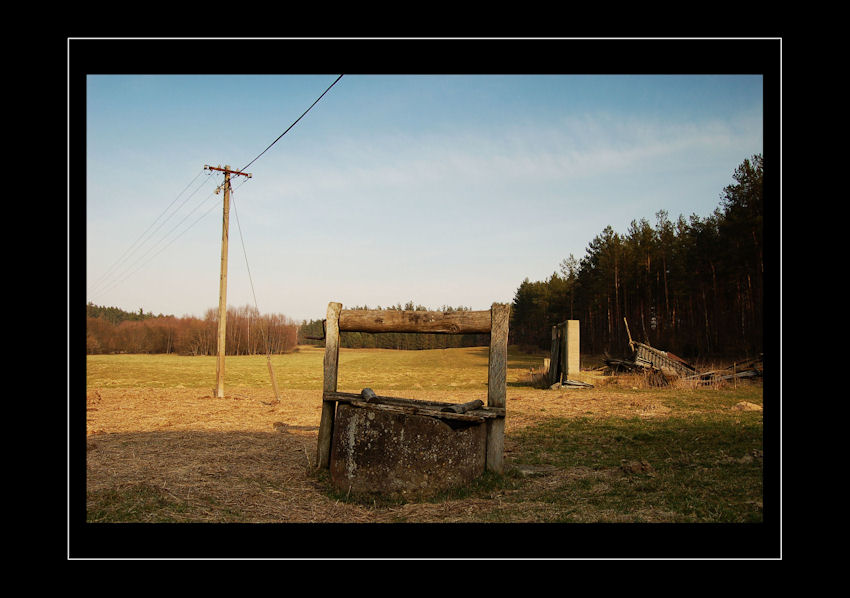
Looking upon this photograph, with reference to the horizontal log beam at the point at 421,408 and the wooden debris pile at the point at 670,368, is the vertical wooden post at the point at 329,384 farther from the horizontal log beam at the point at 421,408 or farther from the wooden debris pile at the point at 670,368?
the wooden debris pile at the point at 670,368

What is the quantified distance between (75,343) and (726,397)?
1757cm

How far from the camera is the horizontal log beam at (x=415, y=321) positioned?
21.2 ft

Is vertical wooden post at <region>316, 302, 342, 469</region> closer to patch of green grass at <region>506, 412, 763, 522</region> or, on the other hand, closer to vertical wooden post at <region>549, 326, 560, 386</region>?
patch of green grass at <region>506, 412, 763, 522</region>

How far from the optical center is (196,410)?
14820 mm

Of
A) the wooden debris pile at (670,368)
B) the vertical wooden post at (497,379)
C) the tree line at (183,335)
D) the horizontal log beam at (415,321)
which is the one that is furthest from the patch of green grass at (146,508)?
the tree line at (183,335)

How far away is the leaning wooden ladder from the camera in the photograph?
6.29 metres

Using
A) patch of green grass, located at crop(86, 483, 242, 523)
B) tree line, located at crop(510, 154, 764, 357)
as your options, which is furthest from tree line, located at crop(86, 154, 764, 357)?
patch of green grass, located at crop(86, 483, 242, 523)

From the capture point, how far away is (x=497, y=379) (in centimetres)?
632

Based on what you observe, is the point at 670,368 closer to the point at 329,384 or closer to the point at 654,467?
the point at 654,467

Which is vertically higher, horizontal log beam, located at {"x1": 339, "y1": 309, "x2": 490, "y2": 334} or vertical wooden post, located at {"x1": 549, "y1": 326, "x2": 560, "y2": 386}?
horizontal log beam, located at {"x1": 339, "y1": 309, "x2": 490, "y2": 334}

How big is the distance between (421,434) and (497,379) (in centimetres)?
124

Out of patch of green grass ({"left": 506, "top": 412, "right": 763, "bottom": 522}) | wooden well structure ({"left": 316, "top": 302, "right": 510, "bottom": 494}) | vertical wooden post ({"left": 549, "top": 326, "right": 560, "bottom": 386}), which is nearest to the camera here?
patch of green grass ({"left": 506, "top": 412, "right": 763, "bottom": 522})

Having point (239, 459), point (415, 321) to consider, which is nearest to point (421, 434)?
point (415, 321)
